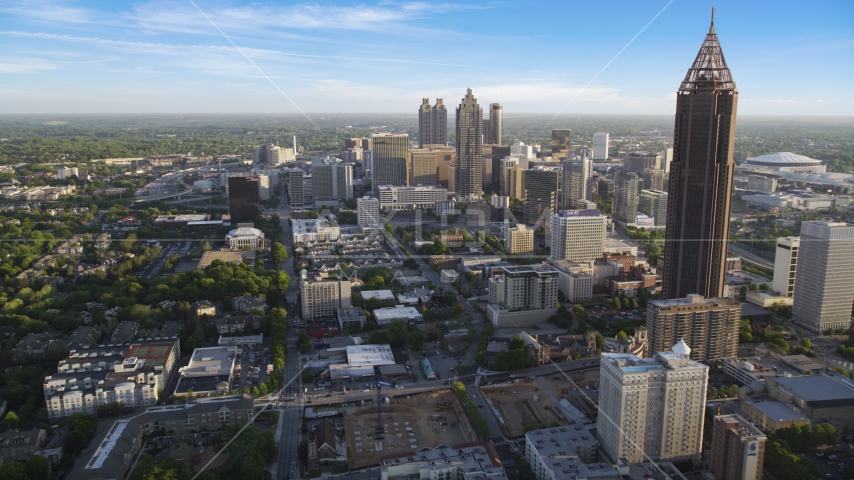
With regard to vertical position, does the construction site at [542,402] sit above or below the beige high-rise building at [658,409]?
below

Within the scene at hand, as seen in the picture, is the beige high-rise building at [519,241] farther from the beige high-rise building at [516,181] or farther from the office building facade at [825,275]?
the beige high-rise building at [516,181]

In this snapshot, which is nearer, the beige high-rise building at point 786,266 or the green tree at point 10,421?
the green tree at point 10,421

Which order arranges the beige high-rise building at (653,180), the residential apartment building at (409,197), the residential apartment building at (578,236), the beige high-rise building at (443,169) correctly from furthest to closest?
1. the beige high-rise building at (443,169)
2. the residential apartment building at (409,197)
3. the beige high-rise building at (653,180)
4. the residential apartment building at (578,236)

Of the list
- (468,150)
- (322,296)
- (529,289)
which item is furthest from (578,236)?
(468,150)

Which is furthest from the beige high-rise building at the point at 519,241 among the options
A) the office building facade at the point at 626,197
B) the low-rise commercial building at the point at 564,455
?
the low-rise commercial building at the point at 564,455

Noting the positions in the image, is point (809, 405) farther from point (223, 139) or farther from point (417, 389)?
point (223, 139)

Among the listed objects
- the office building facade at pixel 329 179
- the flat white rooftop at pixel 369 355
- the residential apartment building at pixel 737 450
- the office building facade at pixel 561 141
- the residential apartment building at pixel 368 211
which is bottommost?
the flat white rooftop at pixel 369 355
